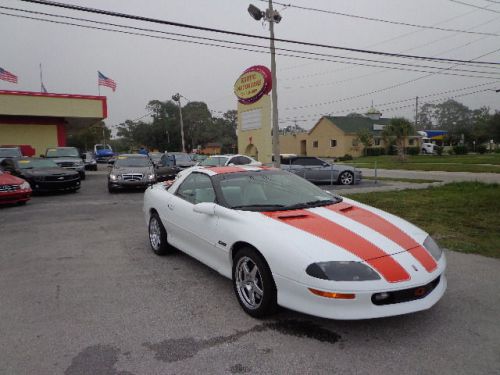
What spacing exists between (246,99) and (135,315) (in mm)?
17080

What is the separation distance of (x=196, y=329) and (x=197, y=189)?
1.90 metres

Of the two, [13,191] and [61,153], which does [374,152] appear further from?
[13,191]

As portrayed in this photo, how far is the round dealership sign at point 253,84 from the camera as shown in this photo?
1827cm

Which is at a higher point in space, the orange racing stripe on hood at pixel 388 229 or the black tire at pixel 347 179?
the orange racing stripe on hood at pixel 388 229

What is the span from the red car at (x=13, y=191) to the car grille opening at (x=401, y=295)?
1074 cm

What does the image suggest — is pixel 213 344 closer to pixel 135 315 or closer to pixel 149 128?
pixel 135 315

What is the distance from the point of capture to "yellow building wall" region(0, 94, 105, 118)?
2523 centimetres

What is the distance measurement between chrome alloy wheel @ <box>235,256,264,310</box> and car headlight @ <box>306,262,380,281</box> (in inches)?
23.9

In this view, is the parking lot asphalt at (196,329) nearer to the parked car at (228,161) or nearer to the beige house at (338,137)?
the parked car at (228,161)

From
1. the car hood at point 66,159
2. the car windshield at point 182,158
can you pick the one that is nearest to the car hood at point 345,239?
the car windshield at point 182,158

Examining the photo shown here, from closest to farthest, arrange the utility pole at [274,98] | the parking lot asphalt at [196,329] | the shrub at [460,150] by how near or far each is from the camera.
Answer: the parking lot asphalt at [196,329] → the utility pole at [274,98] → the shrub at [460,150]

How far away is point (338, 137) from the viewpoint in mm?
48094

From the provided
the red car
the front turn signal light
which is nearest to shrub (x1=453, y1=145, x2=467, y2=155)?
the red car

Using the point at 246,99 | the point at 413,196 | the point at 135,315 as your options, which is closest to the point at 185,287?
the point at 135,315
